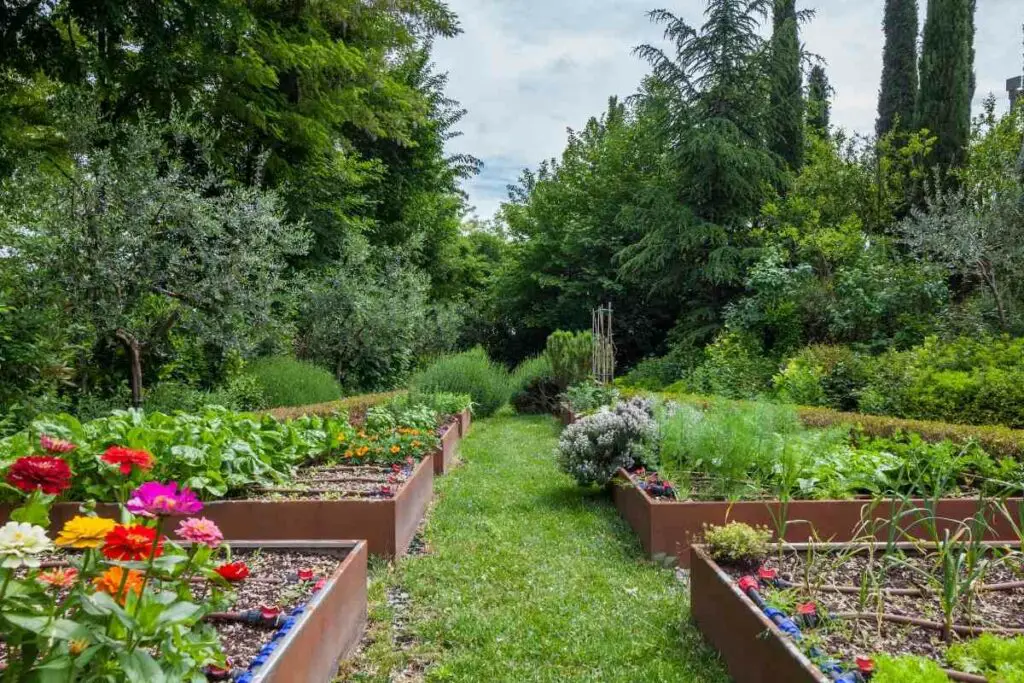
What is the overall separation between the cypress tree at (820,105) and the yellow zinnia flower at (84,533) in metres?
17.5

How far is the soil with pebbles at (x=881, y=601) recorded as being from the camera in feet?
6.64

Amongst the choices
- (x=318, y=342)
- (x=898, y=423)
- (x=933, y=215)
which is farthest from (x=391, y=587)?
(x=933, y=215)

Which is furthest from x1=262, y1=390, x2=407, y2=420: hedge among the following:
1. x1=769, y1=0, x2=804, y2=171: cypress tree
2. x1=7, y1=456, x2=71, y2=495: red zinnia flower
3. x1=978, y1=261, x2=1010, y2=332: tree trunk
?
x1=769, y1=0, x2=804, y2=171: cypress tree

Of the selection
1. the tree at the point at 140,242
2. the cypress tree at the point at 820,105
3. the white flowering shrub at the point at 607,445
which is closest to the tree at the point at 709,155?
the cypress tree at the point at 820,105

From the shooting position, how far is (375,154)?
51.2 ft

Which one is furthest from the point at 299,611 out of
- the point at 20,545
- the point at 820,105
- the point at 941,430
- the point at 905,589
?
the point at 820,105

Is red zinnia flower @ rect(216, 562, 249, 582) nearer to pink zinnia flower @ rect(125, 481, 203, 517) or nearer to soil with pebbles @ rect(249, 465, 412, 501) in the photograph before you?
pink zinnia flower @ rect(125, 481, 203, 517)

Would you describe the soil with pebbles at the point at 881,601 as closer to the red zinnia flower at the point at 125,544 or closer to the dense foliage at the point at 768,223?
the red zinnia flower at the point at 125,544

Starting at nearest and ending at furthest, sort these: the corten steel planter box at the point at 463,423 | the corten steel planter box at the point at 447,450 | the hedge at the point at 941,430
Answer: the hedge at the point at 941,430 → the corten steel planter box at the point at 447,450 → the corten steel planter box at the point at 463,423

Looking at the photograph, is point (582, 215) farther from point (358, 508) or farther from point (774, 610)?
point (774, 610)

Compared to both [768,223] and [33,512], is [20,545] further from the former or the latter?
[768,223]

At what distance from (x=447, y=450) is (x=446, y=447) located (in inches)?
2.9

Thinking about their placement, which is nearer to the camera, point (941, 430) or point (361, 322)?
point (941, 430)

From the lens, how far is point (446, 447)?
6.57 meters
